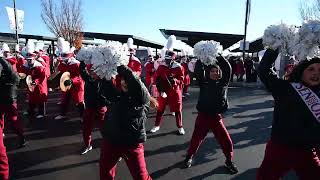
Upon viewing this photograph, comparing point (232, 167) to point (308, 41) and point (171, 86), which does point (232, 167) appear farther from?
point (308, 41)

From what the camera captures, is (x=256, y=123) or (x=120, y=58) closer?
(x=120, y=58)

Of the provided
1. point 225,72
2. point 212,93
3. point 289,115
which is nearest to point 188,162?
point 212,93

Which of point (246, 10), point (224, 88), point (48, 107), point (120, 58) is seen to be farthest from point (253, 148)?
point (246, 10)

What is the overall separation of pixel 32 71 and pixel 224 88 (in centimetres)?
574

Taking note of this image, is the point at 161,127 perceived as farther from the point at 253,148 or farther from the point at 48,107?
the point at 48,107

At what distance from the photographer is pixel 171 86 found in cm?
771

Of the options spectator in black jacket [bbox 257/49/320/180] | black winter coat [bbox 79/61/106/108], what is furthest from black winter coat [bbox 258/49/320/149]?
black winter coat [bbox 79/61/106/108]

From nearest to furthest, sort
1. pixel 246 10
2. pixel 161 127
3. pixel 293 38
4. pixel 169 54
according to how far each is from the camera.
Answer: pixel 293 38 → pixel 169 54 → pixel 161 127 → pixel 246 10

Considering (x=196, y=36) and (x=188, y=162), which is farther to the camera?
(x=196, y=36)

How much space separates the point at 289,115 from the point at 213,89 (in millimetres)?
2072

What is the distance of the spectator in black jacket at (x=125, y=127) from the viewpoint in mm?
3709

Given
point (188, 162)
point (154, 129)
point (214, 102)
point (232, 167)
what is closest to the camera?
point (214, 102)

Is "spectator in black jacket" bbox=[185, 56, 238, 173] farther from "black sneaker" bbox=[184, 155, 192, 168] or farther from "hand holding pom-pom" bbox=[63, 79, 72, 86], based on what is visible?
"hand holding pom-pom" bbox=[63, 79, 72, 86]

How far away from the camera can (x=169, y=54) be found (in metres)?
8.08
